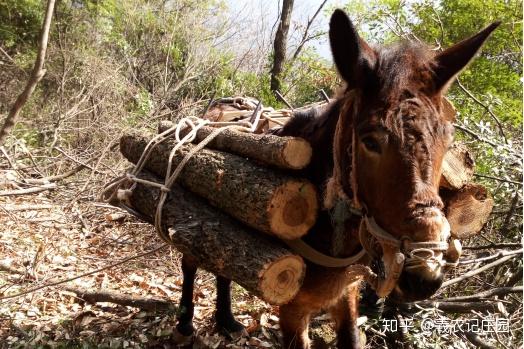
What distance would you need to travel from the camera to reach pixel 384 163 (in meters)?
1.86

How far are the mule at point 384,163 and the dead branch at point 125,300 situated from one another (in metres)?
1.96

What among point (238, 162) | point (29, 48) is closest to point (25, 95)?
point (238, 162)

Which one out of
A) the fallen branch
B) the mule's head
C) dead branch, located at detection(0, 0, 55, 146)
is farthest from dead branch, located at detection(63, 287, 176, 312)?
the mule's head

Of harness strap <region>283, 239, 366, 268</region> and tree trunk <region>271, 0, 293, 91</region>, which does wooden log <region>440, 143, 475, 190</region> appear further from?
tree trunk <region>271, 0, 293, 91</region>

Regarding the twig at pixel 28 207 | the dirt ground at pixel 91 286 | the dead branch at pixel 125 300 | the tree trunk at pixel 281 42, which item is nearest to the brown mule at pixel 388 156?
the dirt ground at pixel 91 286

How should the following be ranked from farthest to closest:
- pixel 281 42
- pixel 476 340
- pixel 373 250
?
pixel 281 42 < pixel 476 340 < pixel 373 250

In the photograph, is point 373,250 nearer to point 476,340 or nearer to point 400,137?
point 400,137

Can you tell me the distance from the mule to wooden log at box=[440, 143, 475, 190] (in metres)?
0.30

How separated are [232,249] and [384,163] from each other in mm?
989

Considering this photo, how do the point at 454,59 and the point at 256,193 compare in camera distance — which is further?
the point at 256,193

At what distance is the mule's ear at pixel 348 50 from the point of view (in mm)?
2027

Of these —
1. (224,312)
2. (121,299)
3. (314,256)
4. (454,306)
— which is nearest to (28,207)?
(121,299)

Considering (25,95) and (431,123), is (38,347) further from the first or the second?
(431,123)

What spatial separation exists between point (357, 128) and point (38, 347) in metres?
3.14
